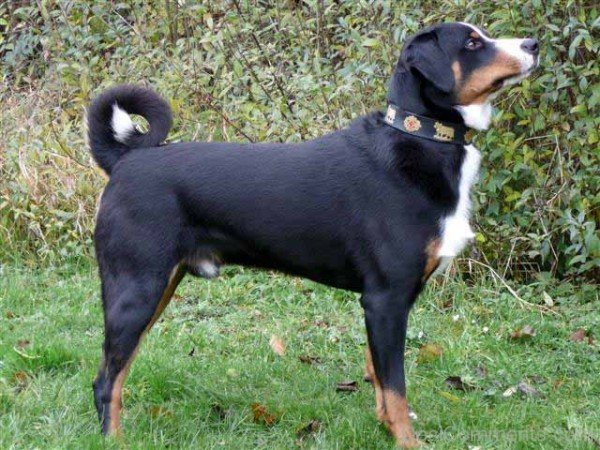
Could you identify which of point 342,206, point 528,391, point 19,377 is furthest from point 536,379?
point 19,377

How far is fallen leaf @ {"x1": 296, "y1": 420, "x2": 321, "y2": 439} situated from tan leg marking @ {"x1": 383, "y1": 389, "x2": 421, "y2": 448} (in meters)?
0.36

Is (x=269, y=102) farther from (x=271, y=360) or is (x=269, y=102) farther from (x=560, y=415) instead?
(x=560, y=415)

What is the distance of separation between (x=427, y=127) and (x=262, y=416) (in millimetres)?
1381

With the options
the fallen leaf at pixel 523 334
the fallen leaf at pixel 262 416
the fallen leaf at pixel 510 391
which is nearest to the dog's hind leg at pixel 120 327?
the fallen leaf at pixel 262 416

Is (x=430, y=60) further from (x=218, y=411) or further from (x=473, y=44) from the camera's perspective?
(x=218, y=411)

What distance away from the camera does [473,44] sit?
12.3 feet

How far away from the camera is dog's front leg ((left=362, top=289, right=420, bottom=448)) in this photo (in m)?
3.64

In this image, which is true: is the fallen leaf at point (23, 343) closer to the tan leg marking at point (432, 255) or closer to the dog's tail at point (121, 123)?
the dog's tail at point (121, 123)

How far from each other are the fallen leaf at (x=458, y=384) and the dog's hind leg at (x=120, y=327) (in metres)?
1.44

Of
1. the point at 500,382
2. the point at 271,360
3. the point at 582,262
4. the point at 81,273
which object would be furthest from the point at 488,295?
the point at 81,273

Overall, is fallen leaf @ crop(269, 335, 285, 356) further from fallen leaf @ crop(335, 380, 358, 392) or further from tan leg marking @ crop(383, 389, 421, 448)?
tan leg marking @ crop(383, 389, 421, 448)

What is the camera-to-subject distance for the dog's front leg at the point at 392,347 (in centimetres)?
364

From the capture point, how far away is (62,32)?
7.89 m

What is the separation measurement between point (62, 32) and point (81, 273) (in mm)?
2628
